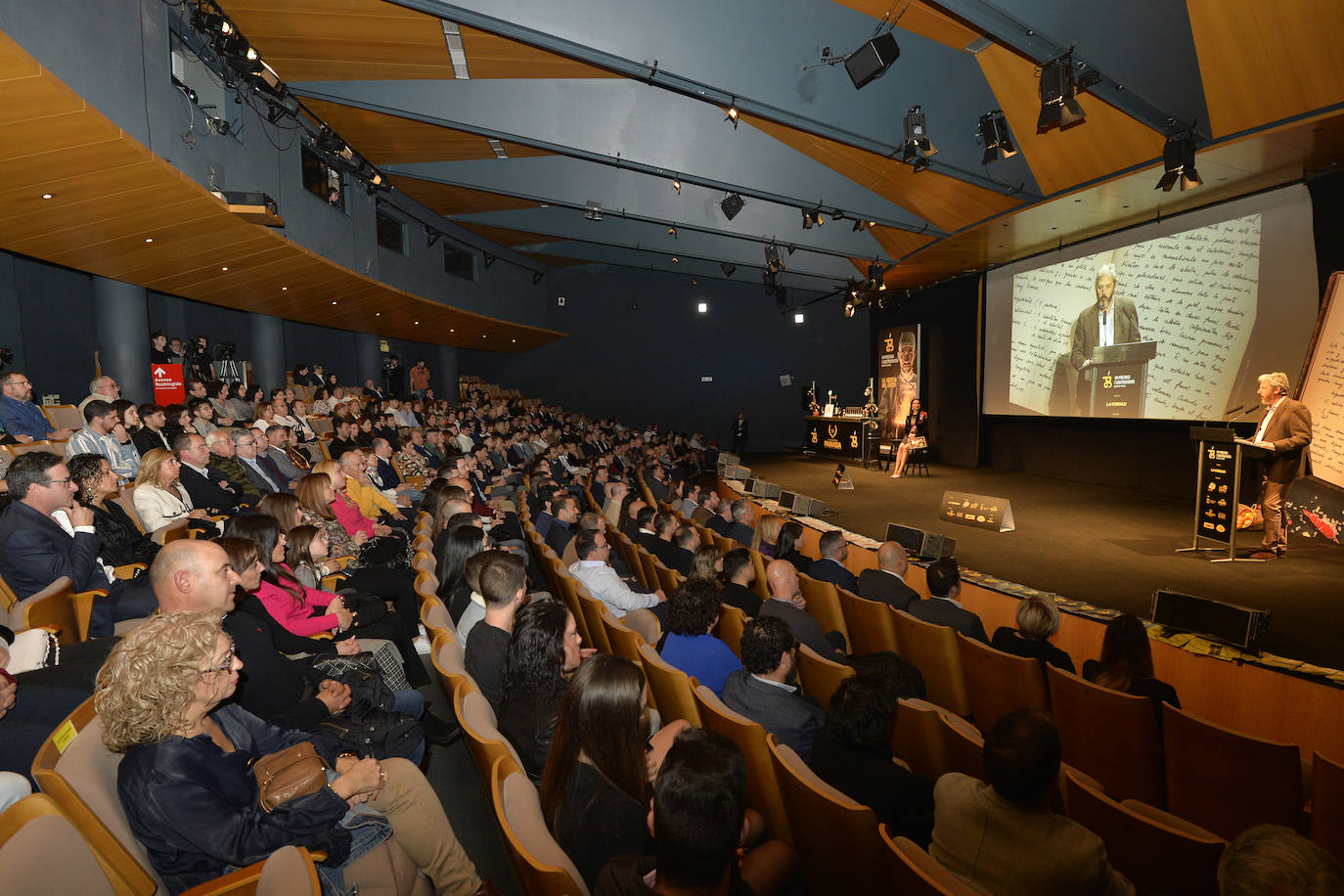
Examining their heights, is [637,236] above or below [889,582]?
above

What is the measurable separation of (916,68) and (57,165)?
710 centimetres

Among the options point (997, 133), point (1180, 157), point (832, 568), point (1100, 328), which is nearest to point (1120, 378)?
point (1100, 328)

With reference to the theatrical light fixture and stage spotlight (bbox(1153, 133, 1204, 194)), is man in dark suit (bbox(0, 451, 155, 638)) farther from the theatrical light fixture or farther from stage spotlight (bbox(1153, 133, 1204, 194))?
stage spotlight (bbox(1153, 133, 1204, 194))

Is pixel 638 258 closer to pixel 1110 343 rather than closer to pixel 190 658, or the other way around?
pixel 1110 343

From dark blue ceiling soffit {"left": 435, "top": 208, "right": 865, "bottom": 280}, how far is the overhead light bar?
5.93 meters

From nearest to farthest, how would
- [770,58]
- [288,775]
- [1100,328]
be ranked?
[288,775]
[770,58]
[1100,328]

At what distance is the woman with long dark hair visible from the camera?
6.95 ft

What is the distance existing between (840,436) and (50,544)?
543 inches

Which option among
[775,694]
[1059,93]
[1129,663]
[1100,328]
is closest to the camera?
[775,694]

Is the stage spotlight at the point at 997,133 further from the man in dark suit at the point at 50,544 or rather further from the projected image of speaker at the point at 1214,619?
the man in dark suit at the point at 50,544

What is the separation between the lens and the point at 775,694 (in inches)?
88.7

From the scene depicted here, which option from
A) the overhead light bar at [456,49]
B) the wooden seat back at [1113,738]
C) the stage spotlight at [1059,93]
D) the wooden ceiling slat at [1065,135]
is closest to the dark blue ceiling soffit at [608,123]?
the overhead light bar at [456,49]

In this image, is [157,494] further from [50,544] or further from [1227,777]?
[1227,777]

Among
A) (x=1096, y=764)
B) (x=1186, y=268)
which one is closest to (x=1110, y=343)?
(x=1186, y=268)
